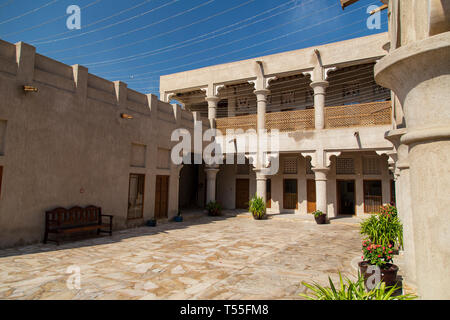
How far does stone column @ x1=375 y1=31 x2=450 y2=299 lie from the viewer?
232cm

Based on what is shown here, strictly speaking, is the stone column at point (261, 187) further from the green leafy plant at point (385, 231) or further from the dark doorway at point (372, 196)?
the green leafy plant at point (385, 231)

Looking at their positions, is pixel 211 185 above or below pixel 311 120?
below

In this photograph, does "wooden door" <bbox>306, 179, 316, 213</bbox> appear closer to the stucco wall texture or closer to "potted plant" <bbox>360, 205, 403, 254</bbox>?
→ "potted plant" <bbox>360, 205, 403, 254</bbox>

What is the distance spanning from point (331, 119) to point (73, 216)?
1202cm

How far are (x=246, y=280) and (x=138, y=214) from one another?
7654 mm

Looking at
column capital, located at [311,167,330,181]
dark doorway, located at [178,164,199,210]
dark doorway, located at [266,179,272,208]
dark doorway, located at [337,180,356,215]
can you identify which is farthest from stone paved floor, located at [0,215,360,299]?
dark doorway, located at [178,164,199,210]

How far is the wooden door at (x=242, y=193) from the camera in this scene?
19234 millimetres

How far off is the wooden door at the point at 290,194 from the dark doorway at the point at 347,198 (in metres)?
2.53

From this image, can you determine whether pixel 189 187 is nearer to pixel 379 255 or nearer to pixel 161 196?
pixel 161 196

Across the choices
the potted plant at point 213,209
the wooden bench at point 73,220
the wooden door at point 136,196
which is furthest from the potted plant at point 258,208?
the wooden bench at point 73,220

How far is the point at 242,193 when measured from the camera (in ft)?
63.5

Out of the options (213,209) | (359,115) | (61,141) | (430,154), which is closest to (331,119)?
(359,115)

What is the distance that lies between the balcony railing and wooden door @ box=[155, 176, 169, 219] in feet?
17.0
